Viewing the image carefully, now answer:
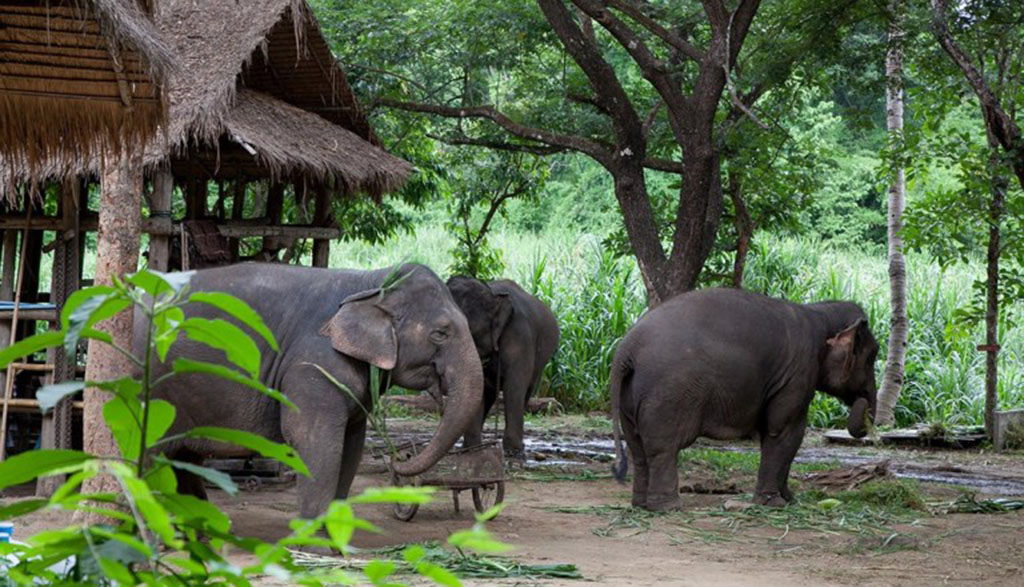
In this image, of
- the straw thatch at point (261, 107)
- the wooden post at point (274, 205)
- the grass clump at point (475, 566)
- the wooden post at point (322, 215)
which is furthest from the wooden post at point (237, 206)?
the grass clump at point (475, 566)

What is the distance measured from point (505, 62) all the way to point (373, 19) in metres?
1.55

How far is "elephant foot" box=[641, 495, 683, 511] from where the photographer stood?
9672 mm

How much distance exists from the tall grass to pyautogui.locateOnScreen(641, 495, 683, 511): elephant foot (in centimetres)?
926

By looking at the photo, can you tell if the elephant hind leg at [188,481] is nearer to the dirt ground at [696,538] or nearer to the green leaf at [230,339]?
the dirt ground at [696,538]

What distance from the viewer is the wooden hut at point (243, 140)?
998 centimetres

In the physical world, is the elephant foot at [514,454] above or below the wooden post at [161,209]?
below

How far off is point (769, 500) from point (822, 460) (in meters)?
4.68

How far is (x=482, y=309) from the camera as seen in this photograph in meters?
12.6

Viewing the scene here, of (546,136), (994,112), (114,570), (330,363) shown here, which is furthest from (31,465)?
(546,136)

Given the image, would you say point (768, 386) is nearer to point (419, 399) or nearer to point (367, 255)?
point (419, 399)

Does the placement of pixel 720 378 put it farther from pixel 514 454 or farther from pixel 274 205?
pixel 274 205

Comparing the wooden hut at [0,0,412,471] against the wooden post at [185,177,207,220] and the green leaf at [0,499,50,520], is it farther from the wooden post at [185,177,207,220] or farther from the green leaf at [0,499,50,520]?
the green leaf at [0,499,50,520]

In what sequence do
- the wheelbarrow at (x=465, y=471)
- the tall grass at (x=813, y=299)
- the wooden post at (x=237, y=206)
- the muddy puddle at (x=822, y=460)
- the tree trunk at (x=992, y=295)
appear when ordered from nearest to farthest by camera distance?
the wheelbarrow at (x=465, y=471) → the wooden post at (x=237, y=206) → the muddy puddle at (x=822, y=460) → the tree trunk at (x=992, y=295) → the tall grass at (x=813, y=299)

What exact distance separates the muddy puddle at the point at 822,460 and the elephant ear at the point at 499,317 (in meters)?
1.23
